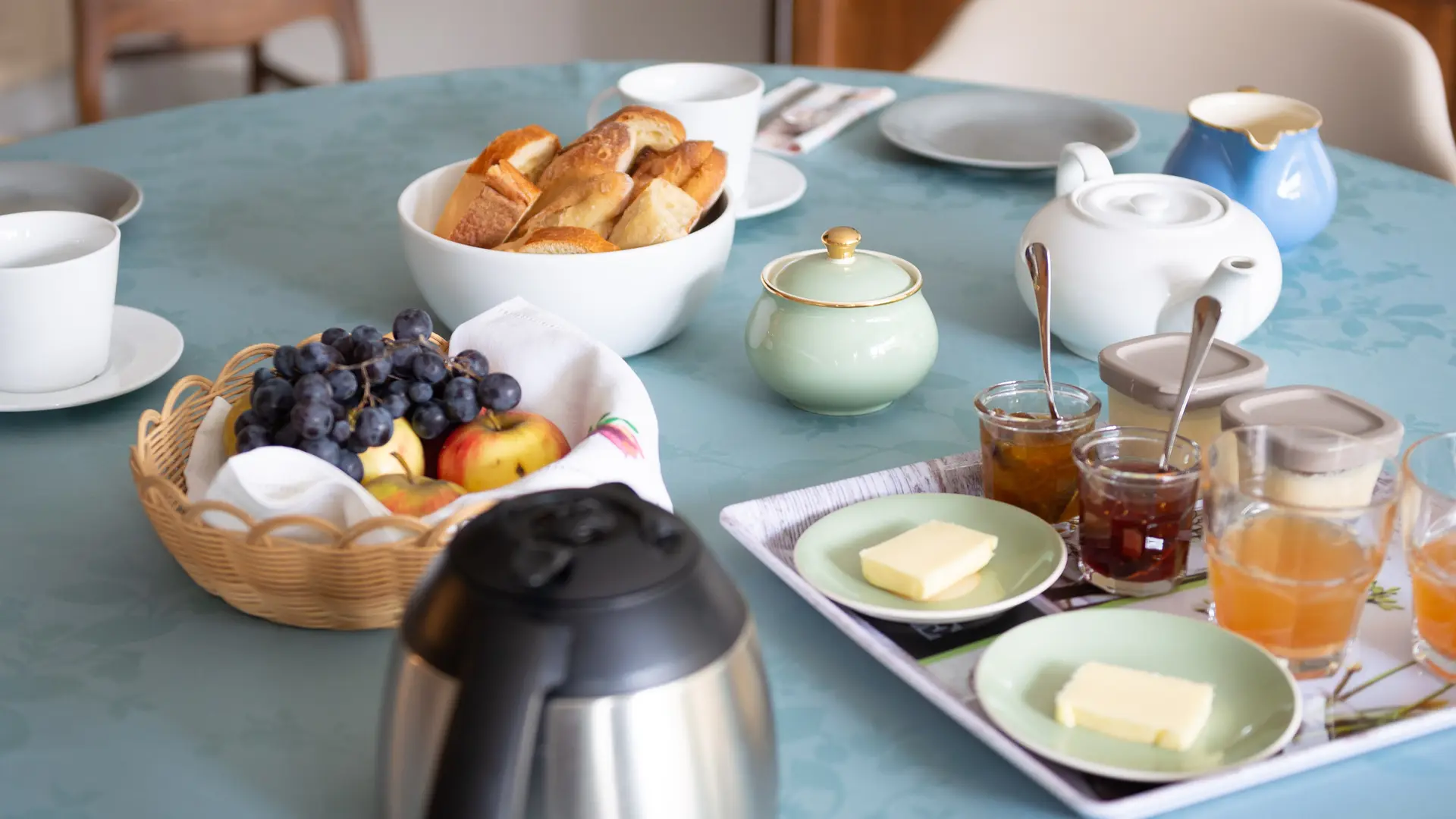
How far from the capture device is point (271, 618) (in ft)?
2.37

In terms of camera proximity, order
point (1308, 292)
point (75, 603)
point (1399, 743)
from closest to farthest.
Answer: point (1399, 743), point (75, 603), point (1308, 292)

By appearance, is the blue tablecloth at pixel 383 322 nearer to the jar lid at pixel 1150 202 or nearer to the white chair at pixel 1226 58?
the jar lid at pixel 1150 202

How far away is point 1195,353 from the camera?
78 cm

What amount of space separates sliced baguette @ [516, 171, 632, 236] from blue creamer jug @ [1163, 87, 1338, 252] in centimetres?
51

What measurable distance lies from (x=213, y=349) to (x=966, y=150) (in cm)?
83

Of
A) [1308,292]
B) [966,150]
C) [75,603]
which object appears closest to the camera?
[75,603]

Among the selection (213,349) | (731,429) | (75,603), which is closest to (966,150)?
(731,429)

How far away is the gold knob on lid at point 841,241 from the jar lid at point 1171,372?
7.5 inches

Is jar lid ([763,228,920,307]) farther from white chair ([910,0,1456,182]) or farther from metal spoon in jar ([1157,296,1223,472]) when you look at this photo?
white chair ([910,0,1456,182])

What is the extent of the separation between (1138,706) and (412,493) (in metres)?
0.39

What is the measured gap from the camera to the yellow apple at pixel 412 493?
72cm

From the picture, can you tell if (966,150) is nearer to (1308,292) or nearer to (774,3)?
(1308,292)

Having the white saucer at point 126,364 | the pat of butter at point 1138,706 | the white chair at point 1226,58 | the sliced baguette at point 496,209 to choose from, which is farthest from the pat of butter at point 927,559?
the white chair at point 1226,58

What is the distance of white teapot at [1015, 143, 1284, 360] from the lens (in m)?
0.95
